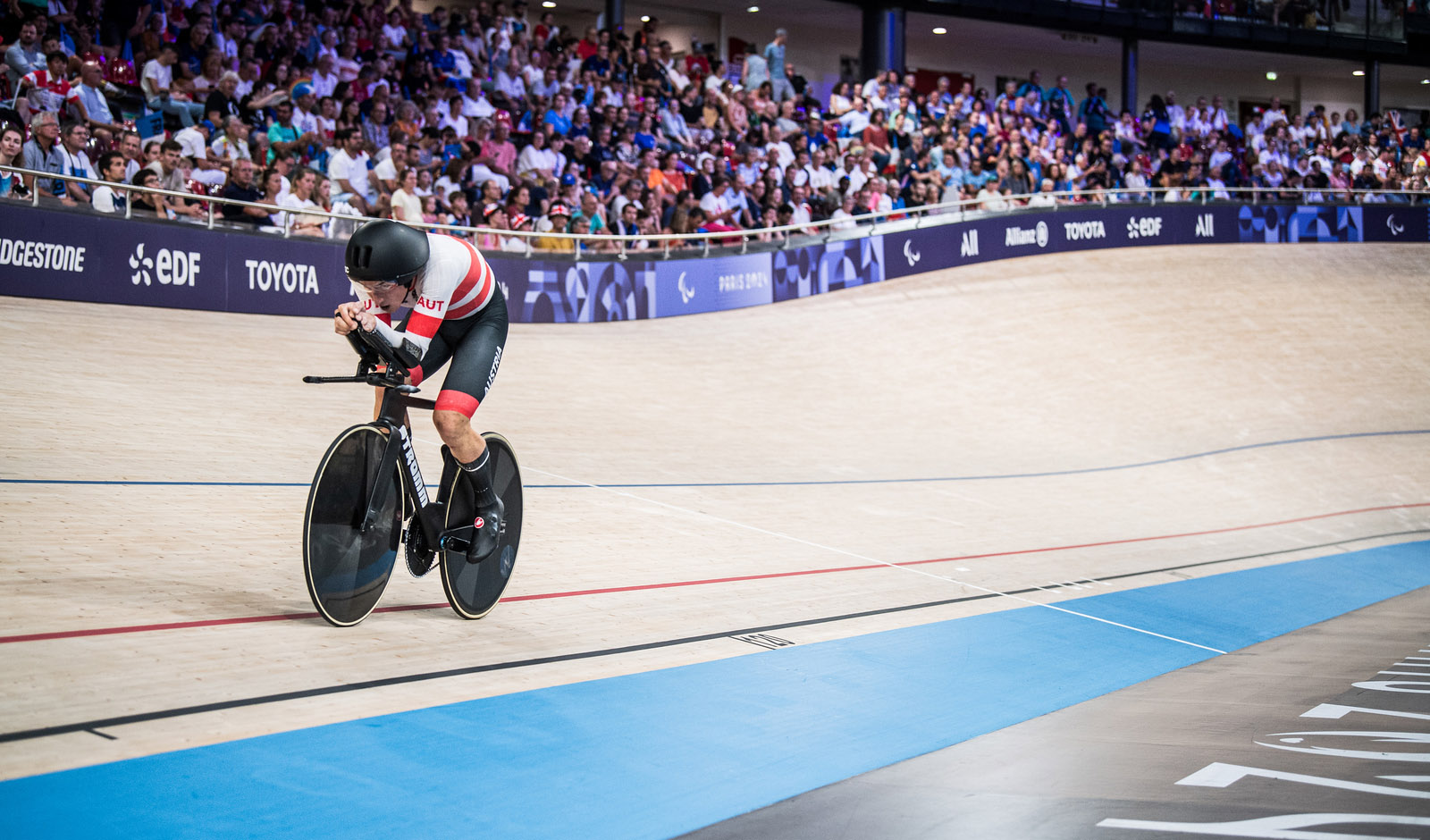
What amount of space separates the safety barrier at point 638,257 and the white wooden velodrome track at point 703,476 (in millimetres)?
236

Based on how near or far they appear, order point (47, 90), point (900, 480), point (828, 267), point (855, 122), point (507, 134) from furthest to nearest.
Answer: point (855, 122), point (828, 267), point (507, 134), point (47, 90), point (900, 480)

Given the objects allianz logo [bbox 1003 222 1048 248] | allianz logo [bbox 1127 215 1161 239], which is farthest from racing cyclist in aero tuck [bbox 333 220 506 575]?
allianz logo [bbox 1127 215 1161 239]

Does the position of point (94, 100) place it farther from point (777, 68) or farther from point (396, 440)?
point (777, 68)

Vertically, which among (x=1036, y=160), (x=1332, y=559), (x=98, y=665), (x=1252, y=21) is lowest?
(x=1332, y=559)

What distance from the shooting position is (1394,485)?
9.95 meters

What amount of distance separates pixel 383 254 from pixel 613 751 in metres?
1.44

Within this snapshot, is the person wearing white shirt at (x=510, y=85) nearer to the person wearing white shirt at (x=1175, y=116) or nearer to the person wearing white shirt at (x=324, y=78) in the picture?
the person wearing white shirt at (x=324, y=78)

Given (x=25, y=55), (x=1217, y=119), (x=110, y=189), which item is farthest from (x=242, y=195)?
(x=1217, y=119)

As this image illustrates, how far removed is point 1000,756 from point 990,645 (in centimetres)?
140

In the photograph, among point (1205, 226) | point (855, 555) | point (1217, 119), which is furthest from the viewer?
point (1217, 119)

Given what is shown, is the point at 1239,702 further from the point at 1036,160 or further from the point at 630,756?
the point at 1036,160

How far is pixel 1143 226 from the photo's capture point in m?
16.4

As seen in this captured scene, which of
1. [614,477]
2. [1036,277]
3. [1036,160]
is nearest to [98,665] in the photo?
[614,477]

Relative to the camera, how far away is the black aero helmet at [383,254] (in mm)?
3104
